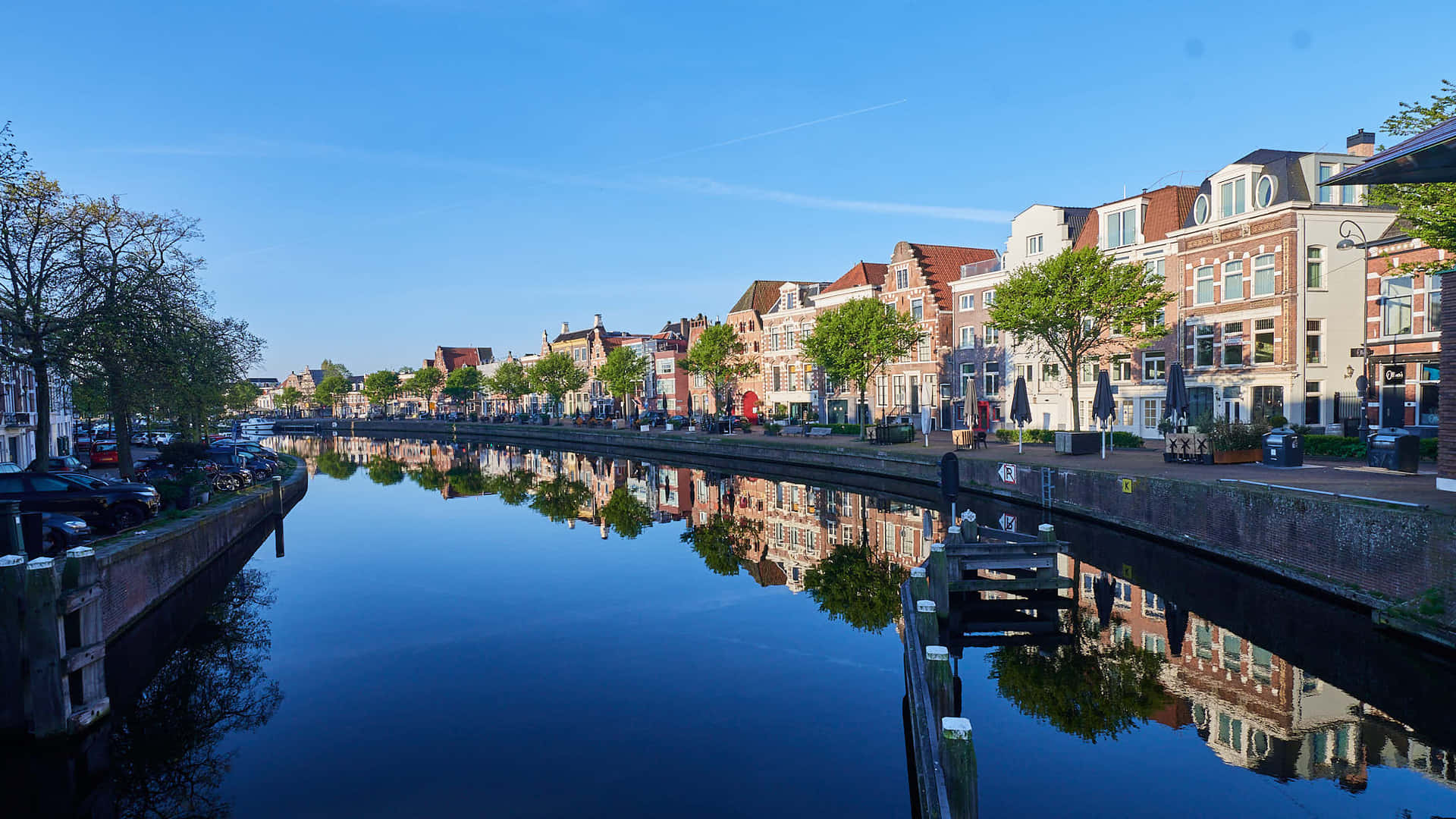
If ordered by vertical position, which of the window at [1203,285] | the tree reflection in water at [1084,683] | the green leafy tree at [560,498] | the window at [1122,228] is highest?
the window at [1122,228]

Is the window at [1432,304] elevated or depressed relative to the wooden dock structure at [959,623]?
elevated

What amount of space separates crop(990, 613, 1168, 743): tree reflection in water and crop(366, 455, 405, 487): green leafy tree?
4412 centimetres

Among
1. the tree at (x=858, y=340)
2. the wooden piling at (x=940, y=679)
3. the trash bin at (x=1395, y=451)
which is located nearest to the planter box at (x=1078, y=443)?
the trash bin at (x=1395, y=451)

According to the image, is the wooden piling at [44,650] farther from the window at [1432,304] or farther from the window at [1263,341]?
the window at [1263,341]

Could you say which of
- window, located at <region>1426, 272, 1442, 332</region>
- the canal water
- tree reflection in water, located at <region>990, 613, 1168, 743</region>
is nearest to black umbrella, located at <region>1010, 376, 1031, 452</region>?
the canal water

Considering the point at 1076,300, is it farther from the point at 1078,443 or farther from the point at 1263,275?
the point at 1263,275

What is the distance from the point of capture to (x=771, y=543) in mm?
26875

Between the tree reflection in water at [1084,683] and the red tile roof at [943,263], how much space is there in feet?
148

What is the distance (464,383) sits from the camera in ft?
452

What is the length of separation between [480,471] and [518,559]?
32.6 metres

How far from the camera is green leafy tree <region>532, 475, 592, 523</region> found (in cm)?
3550

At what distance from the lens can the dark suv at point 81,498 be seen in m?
20.4

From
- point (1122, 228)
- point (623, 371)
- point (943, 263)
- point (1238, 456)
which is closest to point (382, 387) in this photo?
point (623, 371)

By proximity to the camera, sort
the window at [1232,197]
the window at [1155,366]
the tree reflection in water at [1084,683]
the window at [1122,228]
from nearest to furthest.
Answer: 1. the tree reflection in water at [1084,683]
2. the window at [1232,197]
3. the window at [1155,366]
4. the window at [1122,228]
